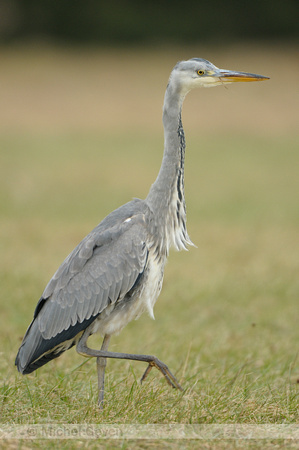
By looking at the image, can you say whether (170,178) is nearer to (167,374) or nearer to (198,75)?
(198,75)

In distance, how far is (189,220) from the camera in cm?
1165

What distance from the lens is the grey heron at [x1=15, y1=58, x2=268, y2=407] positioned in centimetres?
430

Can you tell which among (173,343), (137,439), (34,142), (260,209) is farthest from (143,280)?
(34,142)

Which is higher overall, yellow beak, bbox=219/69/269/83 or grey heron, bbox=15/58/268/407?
yellow beak, bbox=219/69/269/83

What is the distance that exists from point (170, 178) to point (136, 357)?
46.1 inches

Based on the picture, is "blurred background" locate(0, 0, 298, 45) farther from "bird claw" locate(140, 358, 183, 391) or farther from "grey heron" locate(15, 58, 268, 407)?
"bird claw" locate(140, 358, 183, 391)

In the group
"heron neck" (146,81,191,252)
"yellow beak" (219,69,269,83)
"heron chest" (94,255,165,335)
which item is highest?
"yellow beak" (219,69,269,83)

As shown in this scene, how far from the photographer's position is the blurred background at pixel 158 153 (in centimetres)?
709

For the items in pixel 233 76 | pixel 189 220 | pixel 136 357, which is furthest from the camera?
pixel 189 220

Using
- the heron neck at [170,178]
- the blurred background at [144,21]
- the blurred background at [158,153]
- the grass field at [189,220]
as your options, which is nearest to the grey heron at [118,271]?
the heron neck at [170,178]

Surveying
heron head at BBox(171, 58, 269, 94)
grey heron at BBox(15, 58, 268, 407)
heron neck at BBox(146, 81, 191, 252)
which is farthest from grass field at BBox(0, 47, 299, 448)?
heron head at BBox(171, 58, 269, 94)

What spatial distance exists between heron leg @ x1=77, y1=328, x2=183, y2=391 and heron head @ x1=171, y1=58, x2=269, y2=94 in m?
1.61

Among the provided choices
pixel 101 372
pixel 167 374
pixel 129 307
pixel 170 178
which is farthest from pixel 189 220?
pixel 167 374

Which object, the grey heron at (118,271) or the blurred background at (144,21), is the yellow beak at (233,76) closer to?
the grey heron at (118,271)
